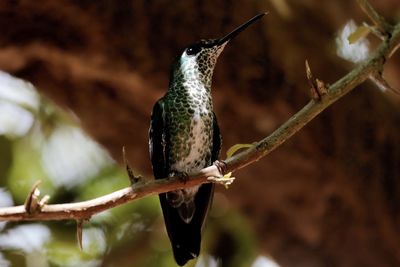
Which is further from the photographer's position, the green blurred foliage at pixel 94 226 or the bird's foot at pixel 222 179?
the green blurred foliage at pixel 94 226

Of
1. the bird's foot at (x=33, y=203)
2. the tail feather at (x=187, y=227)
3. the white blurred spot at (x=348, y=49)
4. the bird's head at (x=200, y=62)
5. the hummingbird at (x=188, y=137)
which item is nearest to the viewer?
the bird's foot at (x=33, y=203)

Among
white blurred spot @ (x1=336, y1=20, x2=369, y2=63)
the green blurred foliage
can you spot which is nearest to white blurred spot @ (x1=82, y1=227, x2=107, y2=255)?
the green blurred foliage

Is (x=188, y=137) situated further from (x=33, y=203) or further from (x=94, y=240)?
(x=94, y=240)

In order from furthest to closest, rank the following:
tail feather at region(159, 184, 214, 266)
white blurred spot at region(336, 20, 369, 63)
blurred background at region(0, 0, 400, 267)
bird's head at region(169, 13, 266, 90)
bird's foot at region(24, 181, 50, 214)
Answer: white blurred spot at region(336, 20, 369, 63)
blurred background at region(0, 0, 400, 267)
bird's head at region(169, 13, 266, 90)
tail feather at region(159, 184, 214, 266)
bird's foot at region(24, 181, 50, 214)

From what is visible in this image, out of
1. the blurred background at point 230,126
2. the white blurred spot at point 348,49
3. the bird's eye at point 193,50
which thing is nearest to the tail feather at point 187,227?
the bird's eye at point 193,50

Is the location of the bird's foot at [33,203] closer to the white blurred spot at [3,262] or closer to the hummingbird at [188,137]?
the hummingbird at [188,137]

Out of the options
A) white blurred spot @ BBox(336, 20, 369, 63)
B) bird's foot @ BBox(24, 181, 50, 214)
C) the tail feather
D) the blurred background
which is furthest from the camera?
white blurred spot @ BBox(336, 20, 369, 63)

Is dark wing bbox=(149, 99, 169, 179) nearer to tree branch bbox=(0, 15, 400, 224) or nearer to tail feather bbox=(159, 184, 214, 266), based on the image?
tail feather bbox=(159, 184, 214, 266)
